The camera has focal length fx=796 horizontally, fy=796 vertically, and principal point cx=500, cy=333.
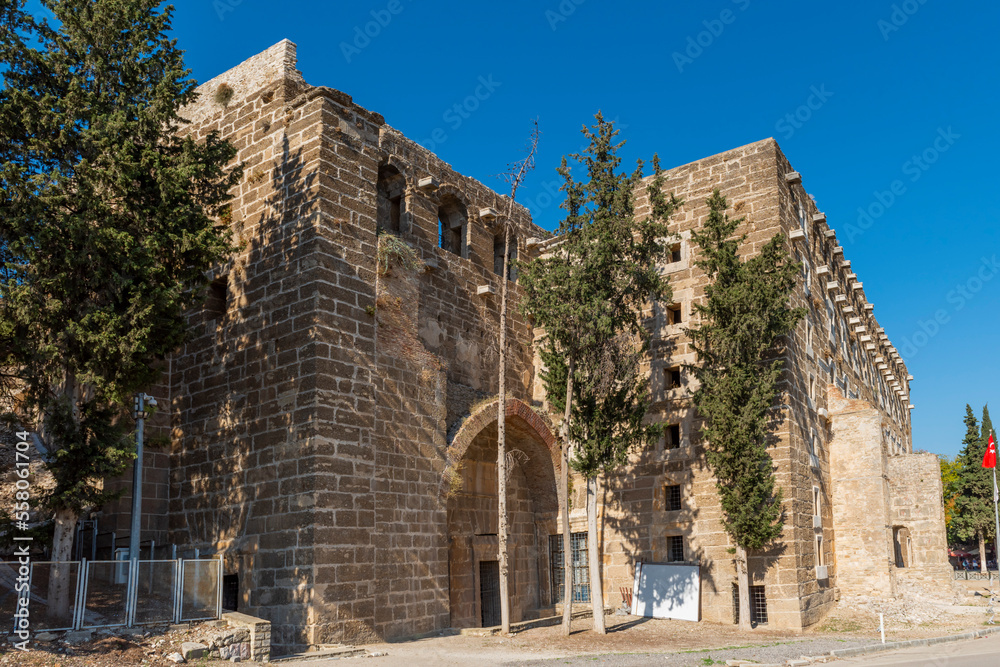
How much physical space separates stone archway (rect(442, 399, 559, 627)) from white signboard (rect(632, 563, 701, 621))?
2.29m

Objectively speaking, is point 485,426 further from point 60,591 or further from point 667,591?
point 60,591

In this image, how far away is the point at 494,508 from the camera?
17.1 metres

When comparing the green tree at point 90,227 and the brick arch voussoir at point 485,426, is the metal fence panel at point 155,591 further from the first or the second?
the brick arch voussoir at point 485,426

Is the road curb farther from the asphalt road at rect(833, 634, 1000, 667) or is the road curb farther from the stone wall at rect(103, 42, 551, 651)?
the stone wall at rect(103, 42, 551, 651)

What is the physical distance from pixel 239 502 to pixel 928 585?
17.4m

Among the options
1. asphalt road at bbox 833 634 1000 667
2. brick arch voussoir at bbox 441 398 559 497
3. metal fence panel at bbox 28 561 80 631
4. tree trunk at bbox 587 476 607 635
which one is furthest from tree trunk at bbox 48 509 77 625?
asphalt road at bbox 833 634 1000 667

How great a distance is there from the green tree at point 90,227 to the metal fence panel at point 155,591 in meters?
1.17

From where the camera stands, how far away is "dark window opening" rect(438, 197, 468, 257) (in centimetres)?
1797

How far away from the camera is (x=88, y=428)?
36.8 feet

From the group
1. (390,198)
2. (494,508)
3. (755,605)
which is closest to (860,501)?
(755,605)

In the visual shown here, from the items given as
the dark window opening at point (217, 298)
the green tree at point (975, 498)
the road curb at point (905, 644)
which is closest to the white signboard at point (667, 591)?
the road curb at point (905, 644)

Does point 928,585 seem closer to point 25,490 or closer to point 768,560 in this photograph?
point 768,560

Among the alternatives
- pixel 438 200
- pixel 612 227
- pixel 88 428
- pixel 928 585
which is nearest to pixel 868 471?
pixel 928 585

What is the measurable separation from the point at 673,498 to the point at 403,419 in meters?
6.80
